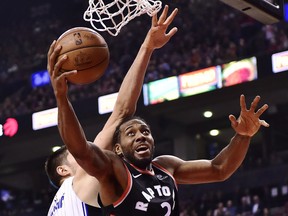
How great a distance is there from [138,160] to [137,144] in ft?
0.29

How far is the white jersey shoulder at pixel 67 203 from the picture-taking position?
413cm

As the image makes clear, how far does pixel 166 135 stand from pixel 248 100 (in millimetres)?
3059

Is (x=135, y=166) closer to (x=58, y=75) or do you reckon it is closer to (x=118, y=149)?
(x=118, y=149)

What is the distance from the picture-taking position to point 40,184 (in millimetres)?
21781

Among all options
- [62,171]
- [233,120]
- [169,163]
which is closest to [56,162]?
[62,171]

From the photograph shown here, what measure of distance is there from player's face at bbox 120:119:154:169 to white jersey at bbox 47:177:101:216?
0.36 m

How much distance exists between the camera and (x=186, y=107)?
18125 mm

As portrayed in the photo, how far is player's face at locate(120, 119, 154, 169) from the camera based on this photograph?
4031 millimetres

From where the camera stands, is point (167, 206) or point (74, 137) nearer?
point (74, 137)

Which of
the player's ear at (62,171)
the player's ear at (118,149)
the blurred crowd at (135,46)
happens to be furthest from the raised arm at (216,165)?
the blurred crowd at (135,46)

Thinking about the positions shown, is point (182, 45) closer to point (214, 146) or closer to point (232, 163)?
point (214, 146)

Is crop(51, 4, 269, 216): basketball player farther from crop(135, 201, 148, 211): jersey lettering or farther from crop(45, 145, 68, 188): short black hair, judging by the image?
crop(45, 145, 68, 188): short black hair

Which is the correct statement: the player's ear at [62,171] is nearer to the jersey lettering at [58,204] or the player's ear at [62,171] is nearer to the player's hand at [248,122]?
the jersey lettering at [58,204]

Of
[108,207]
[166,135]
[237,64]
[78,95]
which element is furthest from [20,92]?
[108,207]
